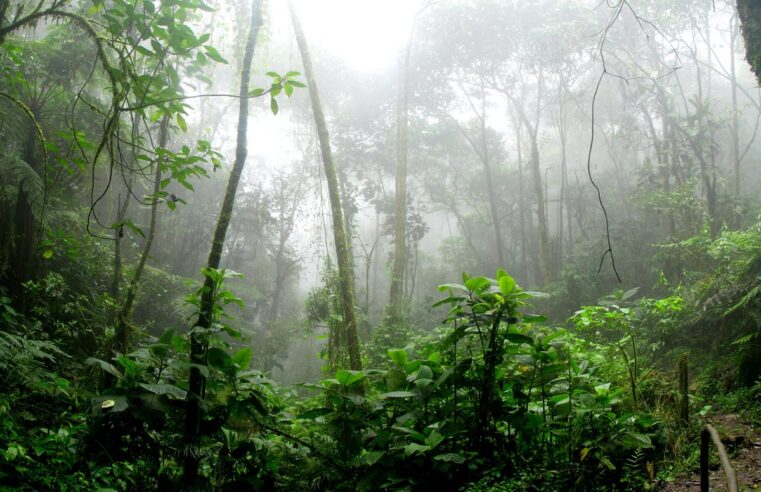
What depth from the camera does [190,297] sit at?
3.40m

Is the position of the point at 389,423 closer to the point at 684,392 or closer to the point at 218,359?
the point at 218,359

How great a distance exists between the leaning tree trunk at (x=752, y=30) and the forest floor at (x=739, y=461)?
7.23ft

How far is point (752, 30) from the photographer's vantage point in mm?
3043

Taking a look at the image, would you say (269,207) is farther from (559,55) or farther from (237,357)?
(237,357)

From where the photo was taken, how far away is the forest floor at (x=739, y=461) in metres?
2.69

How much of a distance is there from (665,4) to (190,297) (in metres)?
14.9

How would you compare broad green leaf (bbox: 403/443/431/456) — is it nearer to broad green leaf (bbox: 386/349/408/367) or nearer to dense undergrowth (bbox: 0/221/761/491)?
dense undergrowth (bbox: 0/221/761/491)

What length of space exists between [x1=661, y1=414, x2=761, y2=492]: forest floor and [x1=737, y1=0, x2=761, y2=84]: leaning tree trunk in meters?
2.20

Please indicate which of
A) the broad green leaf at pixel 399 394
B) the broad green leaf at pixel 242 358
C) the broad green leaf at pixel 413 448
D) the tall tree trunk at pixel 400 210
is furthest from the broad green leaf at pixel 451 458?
the tall tree trunk at pixel 400 210

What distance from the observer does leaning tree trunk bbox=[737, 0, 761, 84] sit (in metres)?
3.00

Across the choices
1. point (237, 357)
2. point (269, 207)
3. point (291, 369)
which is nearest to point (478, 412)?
point (237, 357)

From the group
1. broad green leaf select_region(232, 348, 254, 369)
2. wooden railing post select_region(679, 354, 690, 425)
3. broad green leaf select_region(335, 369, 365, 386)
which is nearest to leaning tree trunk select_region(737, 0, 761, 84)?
wooden railing post select_region(679, 354, 690, 425)

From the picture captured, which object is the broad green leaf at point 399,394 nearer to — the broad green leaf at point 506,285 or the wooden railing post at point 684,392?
the broad green leaf at point 506,285

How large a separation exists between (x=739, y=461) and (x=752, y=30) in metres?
2.58
